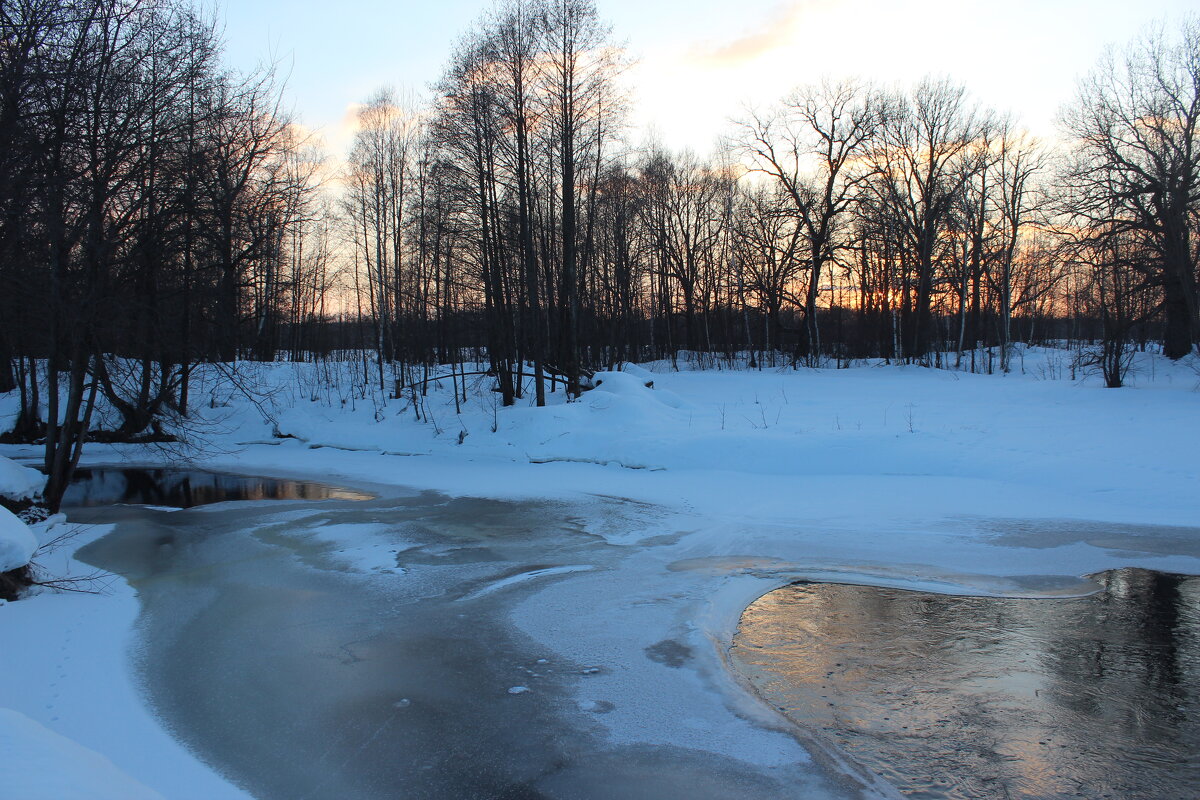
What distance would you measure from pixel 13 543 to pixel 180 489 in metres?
9.91

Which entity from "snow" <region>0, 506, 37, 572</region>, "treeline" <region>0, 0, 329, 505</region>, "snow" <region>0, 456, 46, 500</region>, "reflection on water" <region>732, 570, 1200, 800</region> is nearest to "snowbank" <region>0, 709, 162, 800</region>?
"snow" <region>0, 506, 37, 572</region>

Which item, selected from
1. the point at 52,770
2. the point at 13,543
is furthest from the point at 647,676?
the point at 13,543

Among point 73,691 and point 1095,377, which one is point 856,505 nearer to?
point 73,691

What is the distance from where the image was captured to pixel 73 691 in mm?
5023

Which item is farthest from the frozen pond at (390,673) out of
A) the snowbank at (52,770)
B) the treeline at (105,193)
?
the treeline at (105,193)

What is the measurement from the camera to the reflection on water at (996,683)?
13.2 ft

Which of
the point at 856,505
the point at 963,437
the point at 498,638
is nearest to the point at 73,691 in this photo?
the point at 498,638

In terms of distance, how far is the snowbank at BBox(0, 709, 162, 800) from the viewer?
2.90m

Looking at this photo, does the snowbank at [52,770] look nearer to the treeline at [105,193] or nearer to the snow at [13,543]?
the snow at [13,543]

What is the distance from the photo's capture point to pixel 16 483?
33.4 feet

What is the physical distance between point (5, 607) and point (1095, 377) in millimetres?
28227

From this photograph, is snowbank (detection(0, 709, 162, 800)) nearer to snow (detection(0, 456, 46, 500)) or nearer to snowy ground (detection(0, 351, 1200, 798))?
snowy ground (detection(0, 351, 1200, 798))

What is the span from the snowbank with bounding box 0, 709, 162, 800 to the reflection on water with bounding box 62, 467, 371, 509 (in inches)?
389

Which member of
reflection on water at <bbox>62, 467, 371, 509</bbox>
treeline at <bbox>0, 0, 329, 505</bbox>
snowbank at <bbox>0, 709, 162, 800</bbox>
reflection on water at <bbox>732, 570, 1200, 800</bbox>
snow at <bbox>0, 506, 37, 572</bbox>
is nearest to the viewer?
snowbank at <bbox>0, 709, 162, 800</bbox>
